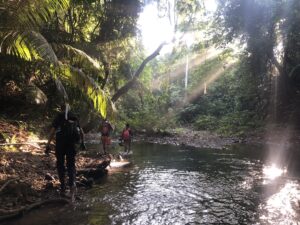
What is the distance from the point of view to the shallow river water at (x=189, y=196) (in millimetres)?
6812

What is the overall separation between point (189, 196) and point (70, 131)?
329 centimetres

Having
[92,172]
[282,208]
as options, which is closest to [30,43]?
[92,172]

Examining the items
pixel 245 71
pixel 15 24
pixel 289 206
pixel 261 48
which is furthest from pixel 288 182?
pixel 245 71

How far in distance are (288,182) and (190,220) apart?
499cm

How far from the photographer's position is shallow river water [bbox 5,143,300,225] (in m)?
6.81

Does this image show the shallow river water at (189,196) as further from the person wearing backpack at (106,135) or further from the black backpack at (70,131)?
the person wearing backpack at (106,135)

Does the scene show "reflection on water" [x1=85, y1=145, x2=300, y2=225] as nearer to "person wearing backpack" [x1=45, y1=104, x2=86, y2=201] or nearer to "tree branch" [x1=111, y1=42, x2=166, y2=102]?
"person wearing backpack" [x1=45, y1=104, x2=86, y2=201]

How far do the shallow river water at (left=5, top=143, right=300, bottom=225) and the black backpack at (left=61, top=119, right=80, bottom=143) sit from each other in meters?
1.37

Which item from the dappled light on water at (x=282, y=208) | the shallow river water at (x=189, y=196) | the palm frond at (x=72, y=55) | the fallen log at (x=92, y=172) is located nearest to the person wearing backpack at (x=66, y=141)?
the shallow river water at (x=189, y=196)

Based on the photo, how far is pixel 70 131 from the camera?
7742 mm

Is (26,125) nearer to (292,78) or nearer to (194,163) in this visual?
(194,163)

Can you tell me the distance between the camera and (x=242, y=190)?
31.1 ft

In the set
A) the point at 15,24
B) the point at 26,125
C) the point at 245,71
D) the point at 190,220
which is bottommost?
the point at 190,220

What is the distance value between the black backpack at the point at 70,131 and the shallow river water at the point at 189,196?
1.37 meters
